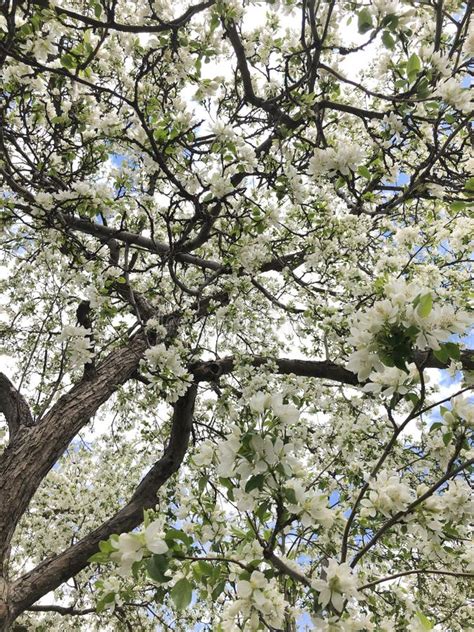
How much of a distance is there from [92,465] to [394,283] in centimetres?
688

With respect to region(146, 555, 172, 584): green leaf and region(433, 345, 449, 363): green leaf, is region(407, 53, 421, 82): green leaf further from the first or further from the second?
region(146, 555, 172, 584): green leaf

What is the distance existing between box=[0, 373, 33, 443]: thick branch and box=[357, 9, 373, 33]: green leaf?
3.55 meters

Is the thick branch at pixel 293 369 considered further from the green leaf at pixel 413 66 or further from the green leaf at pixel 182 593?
the green leaf at pixel 182 593

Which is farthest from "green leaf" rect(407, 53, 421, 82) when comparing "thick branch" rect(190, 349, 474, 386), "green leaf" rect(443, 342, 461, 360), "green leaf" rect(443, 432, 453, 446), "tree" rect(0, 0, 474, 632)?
"thick branch" rect(190, 349, 474, 386)

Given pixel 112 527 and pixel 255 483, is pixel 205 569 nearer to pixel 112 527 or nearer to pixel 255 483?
pixel 255 483

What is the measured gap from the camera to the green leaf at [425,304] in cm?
110

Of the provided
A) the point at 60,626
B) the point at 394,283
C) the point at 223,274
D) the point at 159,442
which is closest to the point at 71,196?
the point at 223,274

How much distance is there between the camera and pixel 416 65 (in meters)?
2.21

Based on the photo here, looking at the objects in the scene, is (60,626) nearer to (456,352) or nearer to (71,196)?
(71,196)

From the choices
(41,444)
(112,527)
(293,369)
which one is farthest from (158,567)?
(293,369)

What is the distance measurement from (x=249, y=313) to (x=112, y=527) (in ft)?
7.12

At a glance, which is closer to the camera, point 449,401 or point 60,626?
A: point 449,401

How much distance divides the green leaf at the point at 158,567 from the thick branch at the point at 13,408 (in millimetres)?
2952

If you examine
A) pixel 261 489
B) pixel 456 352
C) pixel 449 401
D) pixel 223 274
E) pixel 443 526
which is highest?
pixel 223 274
